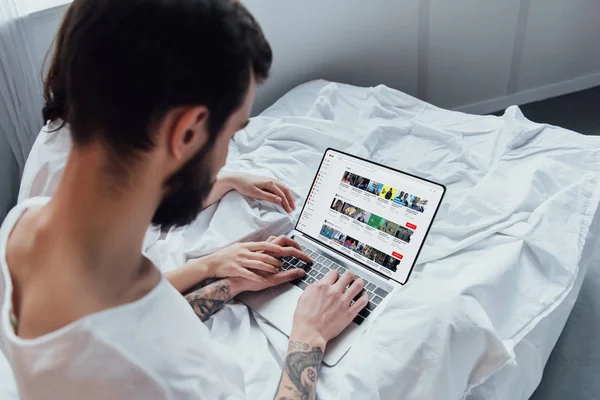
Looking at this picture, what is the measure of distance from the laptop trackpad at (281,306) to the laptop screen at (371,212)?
15 centimetres

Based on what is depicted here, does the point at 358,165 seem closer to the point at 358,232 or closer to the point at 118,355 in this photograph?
the point at 358,232

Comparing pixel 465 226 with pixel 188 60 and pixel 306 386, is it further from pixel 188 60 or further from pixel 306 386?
pixel 188 60

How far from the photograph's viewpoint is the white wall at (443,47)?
207 cm

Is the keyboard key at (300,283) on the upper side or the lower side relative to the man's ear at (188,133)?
lower

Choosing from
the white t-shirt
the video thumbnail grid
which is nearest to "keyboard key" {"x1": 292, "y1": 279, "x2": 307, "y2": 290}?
the video thumbnail grid

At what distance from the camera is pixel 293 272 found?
1.01 metres

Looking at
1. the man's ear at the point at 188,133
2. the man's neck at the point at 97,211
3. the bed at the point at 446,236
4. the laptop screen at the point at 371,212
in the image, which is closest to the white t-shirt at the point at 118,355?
the man's neck at the point at 97,211

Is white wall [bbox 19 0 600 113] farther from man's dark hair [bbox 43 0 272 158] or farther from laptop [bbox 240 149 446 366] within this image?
man's dark hair [bbox 43 0 272 158]

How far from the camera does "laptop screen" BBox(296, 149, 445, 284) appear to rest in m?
0.99

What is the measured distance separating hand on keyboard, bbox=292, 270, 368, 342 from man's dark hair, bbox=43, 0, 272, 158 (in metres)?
0.47

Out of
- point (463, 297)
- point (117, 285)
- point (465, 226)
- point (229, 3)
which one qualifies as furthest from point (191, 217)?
point (465, 226)

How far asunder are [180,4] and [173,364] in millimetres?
381

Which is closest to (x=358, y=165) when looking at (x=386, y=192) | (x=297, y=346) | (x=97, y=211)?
(x=386, y=192)

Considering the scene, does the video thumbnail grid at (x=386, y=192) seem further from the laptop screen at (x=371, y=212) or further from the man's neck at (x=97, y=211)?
the man's neck at (x=97, y=211)
